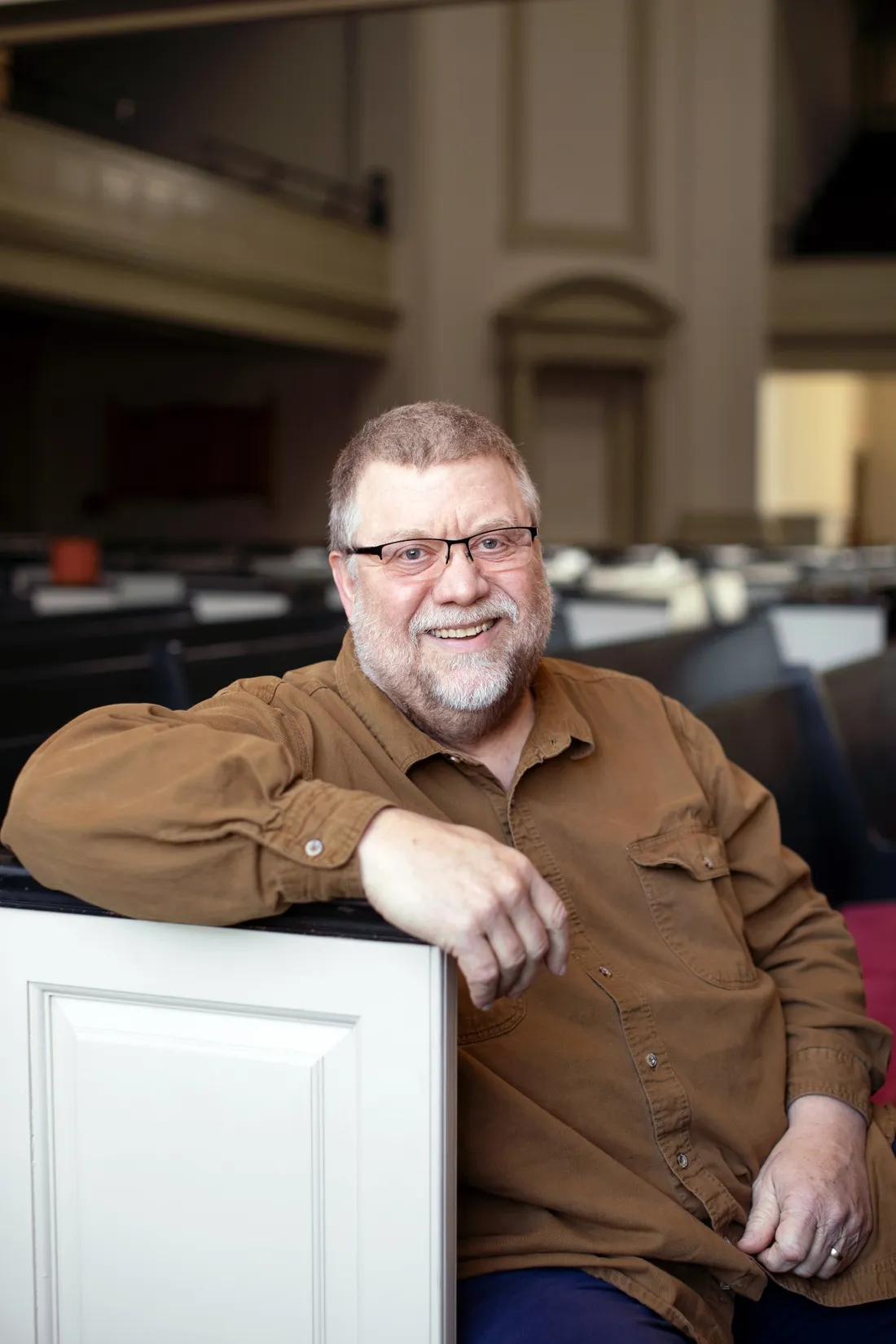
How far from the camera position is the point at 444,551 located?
144 cm

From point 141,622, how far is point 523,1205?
2.97 m

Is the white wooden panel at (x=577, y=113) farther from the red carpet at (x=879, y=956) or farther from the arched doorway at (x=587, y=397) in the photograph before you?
the red carpet at (x=879, y=956)

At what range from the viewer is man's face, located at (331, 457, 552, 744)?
142 centimetres

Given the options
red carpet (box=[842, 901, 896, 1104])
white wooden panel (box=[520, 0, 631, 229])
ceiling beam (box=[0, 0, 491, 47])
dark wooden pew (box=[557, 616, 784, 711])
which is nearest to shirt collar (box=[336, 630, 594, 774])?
red carpet (box=[842, 901, 896, 1104])

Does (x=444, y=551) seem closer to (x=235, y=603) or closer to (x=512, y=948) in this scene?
(x=512, y=948)

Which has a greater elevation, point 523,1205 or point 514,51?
point 514,51

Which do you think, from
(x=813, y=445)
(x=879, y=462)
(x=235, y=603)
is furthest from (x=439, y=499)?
(x=879, y=462)

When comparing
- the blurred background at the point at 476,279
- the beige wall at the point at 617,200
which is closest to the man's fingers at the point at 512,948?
the blurred background at the point at 476,279

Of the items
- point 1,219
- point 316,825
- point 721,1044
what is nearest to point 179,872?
point 316,825

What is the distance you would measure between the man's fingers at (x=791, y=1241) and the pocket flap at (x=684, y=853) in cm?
31

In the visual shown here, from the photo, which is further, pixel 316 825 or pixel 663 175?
pixel 663 175

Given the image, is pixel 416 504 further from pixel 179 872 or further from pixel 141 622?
pixel 141 622

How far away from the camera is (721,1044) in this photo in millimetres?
1393

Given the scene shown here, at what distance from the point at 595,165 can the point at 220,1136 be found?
14080 millimetres
